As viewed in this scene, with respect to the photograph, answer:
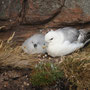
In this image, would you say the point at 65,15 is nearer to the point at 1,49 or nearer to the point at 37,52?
the point at 37,52

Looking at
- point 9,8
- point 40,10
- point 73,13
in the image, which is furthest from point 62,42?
point 9,8

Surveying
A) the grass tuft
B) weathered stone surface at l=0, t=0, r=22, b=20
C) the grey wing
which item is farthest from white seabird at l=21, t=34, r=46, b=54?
the grass tuft

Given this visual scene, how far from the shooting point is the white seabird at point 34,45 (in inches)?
230

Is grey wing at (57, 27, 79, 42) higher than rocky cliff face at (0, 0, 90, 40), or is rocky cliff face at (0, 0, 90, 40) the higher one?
rocky cliff face at (0, 0, 90, 40)

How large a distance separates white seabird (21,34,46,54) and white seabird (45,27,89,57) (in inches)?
9.4

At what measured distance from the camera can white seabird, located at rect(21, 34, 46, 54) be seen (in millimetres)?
5840

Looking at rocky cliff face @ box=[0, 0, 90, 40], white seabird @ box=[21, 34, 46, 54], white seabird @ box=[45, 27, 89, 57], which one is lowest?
white seabird @ box=[21, 34, 46, 54]

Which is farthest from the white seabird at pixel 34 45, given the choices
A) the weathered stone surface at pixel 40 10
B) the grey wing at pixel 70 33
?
the grey wing at pixel 70 33

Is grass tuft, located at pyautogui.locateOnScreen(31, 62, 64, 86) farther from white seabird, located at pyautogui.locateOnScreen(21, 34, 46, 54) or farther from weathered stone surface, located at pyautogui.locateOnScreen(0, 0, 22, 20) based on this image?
weathered stone surface, located at pyautogui.locateOnScreen(0, 0, 22, 20)

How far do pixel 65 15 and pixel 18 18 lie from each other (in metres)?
1.03

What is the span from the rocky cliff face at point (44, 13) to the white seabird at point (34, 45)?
0.43 metres

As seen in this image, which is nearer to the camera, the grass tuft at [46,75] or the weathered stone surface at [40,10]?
the grass tuft at [46,75]

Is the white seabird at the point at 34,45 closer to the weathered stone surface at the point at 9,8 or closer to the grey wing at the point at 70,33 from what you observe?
the grey wing at the point at 70,33

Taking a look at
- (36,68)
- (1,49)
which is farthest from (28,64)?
(1,49)
